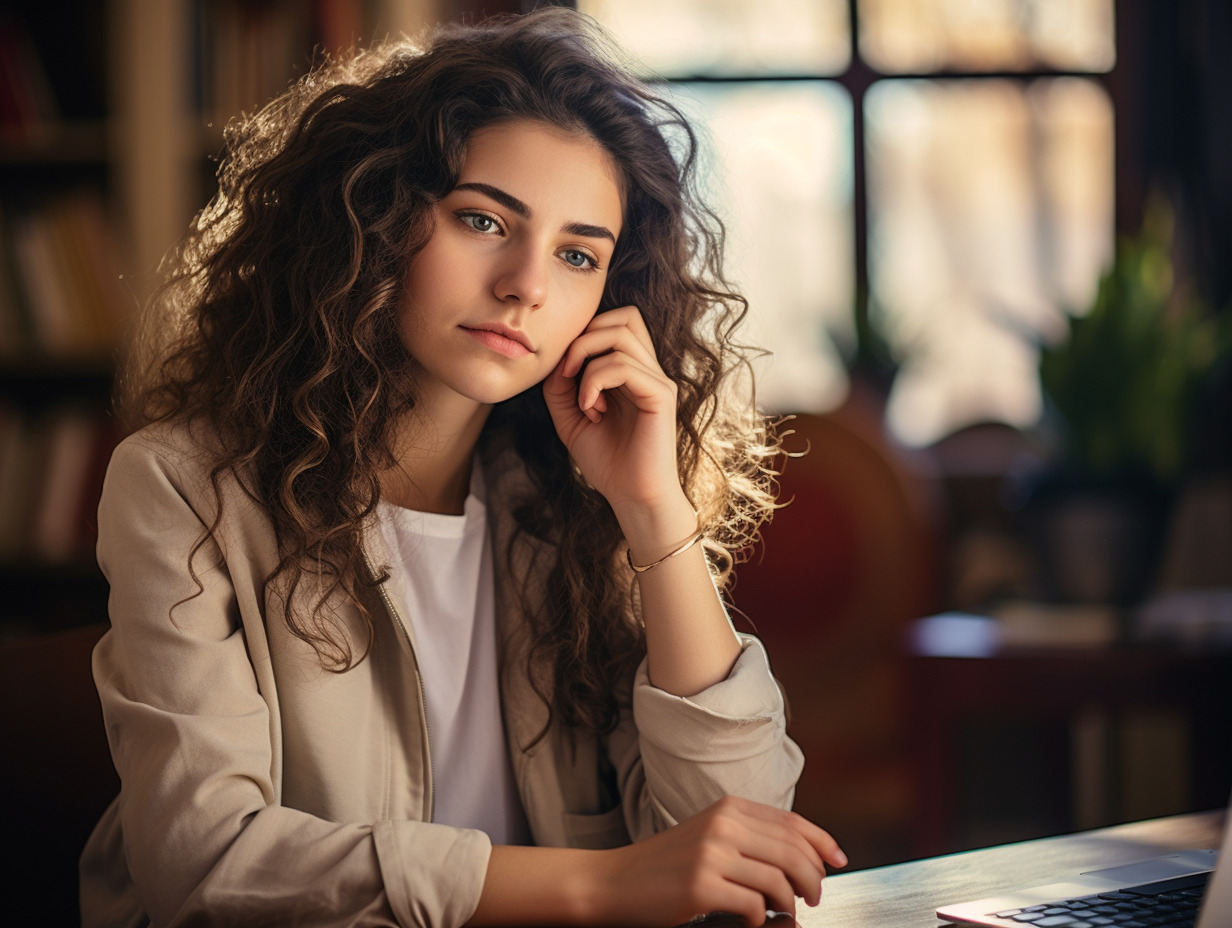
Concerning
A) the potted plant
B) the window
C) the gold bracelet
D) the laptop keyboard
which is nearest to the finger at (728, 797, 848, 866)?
the laptop keyboard

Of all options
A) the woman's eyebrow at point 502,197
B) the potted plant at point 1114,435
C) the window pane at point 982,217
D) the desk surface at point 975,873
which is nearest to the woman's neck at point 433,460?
the woman's eyebrow at point 502,197

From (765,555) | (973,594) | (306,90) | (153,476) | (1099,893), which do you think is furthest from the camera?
(973,594)

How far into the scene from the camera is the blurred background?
2.17 meters

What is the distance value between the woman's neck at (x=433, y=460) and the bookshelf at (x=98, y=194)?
1.67 m

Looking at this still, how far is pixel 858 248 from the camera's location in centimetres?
319

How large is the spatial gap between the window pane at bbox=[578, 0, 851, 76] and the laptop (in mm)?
2672

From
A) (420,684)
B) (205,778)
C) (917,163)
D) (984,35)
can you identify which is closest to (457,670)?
(420,684)

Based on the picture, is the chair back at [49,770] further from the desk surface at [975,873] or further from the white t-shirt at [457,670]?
the desk surface at [975,873]

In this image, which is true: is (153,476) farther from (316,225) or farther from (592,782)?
(592,782)

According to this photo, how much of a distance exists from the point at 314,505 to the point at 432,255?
9.8 inches

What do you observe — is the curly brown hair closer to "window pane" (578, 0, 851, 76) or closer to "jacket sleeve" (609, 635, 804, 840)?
"jacket sleeve" (609, 635, 804, 840)

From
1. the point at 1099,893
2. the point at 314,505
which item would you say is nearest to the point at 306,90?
the point at 314,505

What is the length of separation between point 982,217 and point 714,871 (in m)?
2.74

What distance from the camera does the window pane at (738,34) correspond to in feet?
10.4
